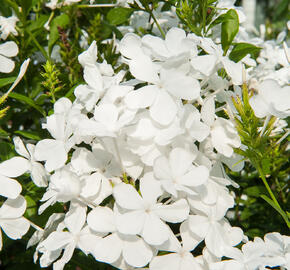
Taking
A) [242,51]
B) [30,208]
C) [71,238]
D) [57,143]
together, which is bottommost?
[30,208]

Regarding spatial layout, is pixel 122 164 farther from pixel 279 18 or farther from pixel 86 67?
pixel 279 18

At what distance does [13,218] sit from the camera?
81 cm

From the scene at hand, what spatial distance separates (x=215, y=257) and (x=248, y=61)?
18.8 inches

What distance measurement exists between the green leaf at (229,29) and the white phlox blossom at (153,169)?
0.17 metres

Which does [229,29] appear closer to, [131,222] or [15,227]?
[131,222]

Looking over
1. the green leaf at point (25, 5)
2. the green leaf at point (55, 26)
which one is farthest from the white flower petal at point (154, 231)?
the green leaf at point (25, 5)

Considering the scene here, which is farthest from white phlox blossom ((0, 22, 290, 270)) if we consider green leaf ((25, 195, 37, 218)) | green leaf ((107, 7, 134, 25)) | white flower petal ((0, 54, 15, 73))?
green leaf ((107, 7, 134, 25))

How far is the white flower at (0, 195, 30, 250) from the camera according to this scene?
0.80 metres

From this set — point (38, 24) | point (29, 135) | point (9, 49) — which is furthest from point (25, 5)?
point (29, 135)

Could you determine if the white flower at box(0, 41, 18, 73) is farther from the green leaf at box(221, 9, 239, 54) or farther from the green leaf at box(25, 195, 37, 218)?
the green leaf at box(221, 9, 239, 54)

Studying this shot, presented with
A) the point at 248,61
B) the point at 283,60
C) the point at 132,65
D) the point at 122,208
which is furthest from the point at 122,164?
the point at 283,60

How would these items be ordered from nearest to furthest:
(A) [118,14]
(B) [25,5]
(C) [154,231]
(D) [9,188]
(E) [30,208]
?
(C) [154,231], (D) [9,188], (E) [30,208], (B) [25,5], (A) [118,14]

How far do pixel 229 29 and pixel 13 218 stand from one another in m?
0.65

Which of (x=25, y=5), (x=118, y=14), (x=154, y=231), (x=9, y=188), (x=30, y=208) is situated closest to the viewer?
(x=154, y=231)
